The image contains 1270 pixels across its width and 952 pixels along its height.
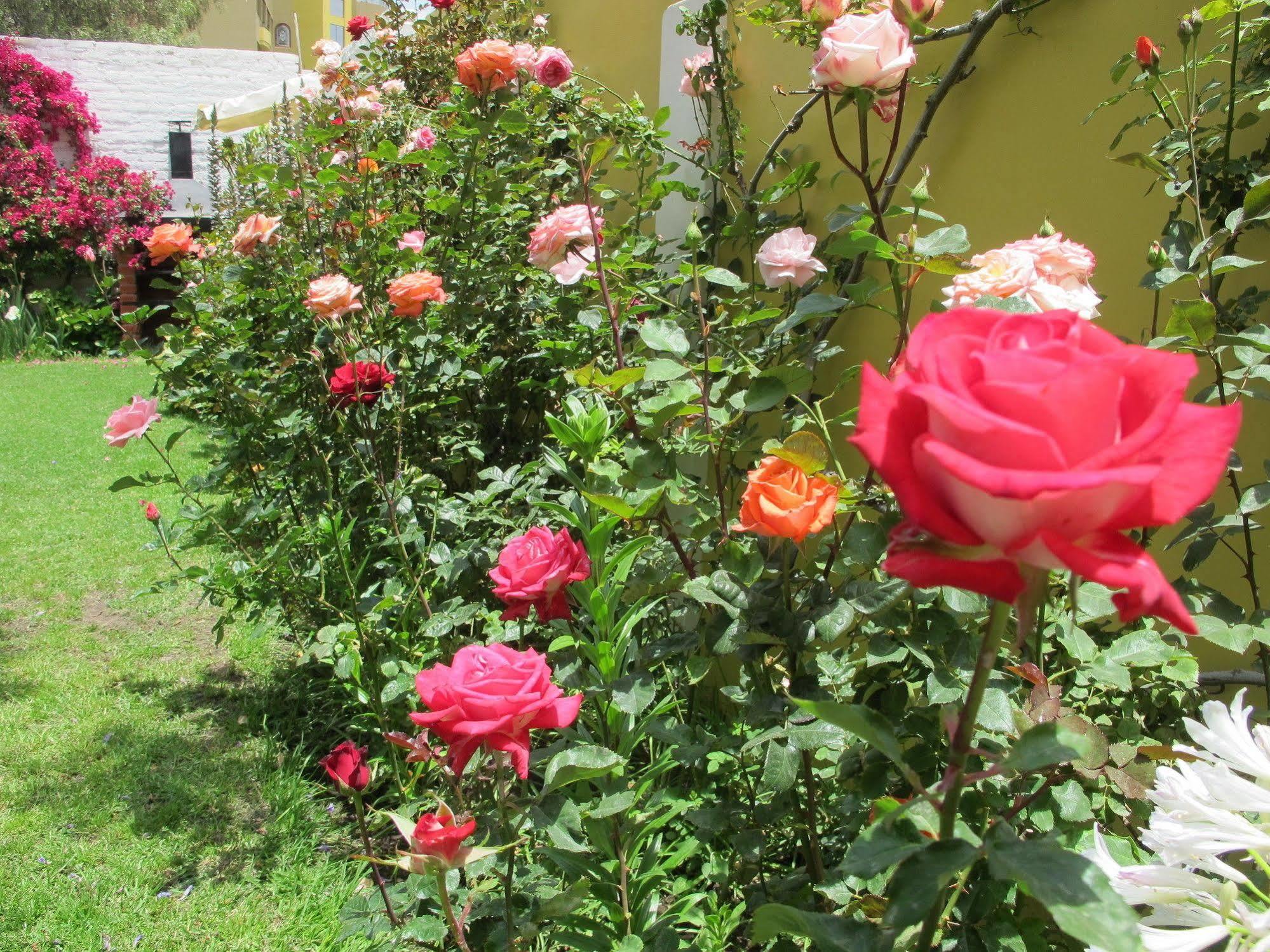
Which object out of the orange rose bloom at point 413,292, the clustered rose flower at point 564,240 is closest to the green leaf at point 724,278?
the clustered rose flower at point 564,240

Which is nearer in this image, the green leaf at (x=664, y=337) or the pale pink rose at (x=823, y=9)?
the pale pink rose at (x=823, y=9)

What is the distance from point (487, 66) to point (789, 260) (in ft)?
3.78

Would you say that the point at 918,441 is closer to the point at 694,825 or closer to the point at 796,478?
the point at 796,478

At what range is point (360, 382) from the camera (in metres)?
2.18

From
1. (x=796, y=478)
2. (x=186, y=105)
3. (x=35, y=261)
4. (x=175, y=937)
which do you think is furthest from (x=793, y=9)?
(x=186, y=105)

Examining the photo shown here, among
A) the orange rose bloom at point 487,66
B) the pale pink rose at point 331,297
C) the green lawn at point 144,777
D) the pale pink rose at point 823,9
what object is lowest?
the green lawn at point 144,777

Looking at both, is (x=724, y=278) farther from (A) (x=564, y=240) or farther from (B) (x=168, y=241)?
(B) (x=168, y=241)

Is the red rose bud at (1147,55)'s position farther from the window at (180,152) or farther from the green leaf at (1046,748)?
the window at (180,152)

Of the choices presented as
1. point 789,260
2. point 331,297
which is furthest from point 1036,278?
point 331,297

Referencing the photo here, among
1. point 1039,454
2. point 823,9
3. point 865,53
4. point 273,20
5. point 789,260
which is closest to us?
point 1039,454

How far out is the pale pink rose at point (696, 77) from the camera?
2.46 m

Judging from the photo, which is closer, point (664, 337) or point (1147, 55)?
point (1147, 55)

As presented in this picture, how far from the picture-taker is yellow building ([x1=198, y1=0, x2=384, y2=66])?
74.3 feet

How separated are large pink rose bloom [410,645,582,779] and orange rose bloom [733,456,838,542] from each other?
301 mm
